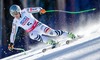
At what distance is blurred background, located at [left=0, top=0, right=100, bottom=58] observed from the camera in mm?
4523

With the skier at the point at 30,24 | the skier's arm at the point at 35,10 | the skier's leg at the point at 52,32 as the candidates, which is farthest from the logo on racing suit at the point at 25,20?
the skier's leg at the point at 52,32

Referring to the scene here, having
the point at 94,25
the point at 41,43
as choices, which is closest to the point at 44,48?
the point at 41,43

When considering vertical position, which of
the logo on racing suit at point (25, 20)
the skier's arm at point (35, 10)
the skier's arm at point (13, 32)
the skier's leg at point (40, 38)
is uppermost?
the skier's arm at point (35, 10)

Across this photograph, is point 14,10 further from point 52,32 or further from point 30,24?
point 52,32

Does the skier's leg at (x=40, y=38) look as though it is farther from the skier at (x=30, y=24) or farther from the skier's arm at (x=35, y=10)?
the skier's arm at (x=35, y=10)

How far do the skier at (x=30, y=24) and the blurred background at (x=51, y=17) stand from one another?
9 cm

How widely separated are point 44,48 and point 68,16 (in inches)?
34.3

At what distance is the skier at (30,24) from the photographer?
4.45m

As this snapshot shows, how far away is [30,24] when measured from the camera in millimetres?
4477

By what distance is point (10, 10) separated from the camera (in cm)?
446

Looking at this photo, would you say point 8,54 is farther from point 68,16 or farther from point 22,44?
point 68,16

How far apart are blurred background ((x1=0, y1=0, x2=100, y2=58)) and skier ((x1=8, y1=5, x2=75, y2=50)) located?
0.09 metres

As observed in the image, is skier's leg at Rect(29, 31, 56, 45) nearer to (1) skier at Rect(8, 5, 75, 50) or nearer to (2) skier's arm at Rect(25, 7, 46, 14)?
(1) skier at Rect(8, 5, 75, 50)

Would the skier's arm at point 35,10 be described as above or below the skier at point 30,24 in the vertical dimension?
above
